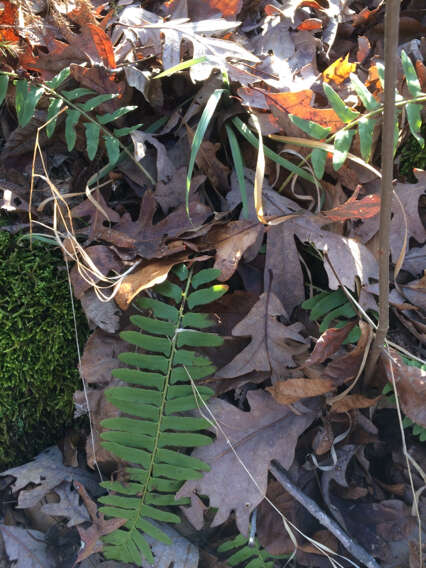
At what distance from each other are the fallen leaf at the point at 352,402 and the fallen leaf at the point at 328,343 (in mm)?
161

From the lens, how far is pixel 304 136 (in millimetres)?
1804

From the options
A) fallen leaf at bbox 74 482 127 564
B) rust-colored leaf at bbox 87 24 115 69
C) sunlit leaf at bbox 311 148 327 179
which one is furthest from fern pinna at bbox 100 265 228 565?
rust-colored leaf at bbox 87 24 115 69

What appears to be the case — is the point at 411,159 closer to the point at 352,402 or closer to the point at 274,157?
the point at 274,157

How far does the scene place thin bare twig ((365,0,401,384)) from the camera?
105cm

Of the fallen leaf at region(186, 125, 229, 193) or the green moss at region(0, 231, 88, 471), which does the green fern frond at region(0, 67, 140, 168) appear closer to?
the fallen leaf at region(186, 125, 229, 193)

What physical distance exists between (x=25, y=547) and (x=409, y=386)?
1.59m

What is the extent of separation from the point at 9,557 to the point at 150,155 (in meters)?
1.66

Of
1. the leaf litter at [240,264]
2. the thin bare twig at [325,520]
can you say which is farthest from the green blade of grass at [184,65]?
the thin bare twig at [325,520]

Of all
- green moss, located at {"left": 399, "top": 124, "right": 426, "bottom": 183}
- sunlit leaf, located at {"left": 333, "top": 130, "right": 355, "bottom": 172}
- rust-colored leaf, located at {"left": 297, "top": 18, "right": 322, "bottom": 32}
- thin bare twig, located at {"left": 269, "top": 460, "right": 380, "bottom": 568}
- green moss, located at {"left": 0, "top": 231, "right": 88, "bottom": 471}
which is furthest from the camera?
rust-colored leaf, located at {"left": 297, "top": 18, "right": 322, "bottom": 32}

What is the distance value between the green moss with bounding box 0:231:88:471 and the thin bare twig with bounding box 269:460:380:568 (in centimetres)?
87

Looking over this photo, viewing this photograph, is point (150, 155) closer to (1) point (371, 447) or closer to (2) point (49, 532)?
(1) point (371, 447)

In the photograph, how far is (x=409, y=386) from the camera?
162 cm

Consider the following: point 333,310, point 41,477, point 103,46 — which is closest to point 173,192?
point 103,46

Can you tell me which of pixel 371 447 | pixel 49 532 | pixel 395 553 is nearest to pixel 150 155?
pixel 371 447
